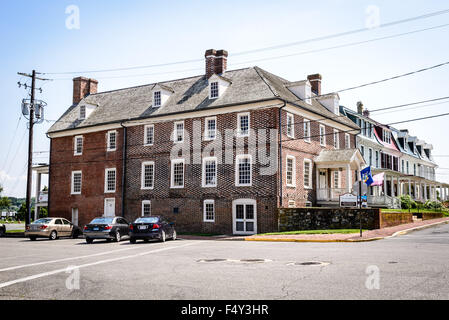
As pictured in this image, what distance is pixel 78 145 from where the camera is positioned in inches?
1485

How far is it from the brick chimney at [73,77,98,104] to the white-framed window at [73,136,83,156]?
596cm

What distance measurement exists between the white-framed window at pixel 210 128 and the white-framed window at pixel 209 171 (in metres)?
1.52

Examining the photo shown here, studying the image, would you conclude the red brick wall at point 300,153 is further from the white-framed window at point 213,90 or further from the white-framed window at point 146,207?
the white-framed window at point 146,207

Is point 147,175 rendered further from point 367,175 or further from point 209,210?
point 367,175

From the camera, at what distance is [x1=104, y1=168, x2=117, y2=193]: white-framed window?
3484cm

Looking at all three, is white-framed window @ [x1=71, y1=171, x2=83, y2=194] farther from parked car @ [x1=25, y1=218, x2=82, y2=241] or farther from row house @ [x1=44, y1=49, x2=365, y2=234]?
parked car @ [x1=25, y1=218, x2=82, y2=241]

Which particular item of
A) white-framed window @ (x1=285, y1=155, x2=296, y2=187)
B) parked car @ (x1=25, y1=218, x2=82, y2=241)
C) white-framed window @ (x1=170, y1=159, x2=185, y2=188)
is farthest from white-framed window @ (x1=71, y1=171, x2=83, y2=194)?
white-framed window @ (x1=285, y1=155, x2=296, y2=187)

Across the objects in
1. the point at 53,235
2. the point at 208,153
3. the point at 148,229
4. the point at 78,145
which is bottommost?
the point at 53,235

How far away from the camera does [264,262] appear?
1267 centimetres

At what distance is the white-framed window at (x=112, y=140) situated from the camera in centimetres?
3534

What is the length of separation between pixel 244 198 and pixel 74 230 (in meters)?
11.6

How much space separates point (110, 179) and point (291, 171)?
14778 mm

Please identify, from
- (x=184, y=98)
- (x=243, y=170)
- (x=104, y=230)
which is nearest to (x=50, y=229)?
(x=104, y=230)
